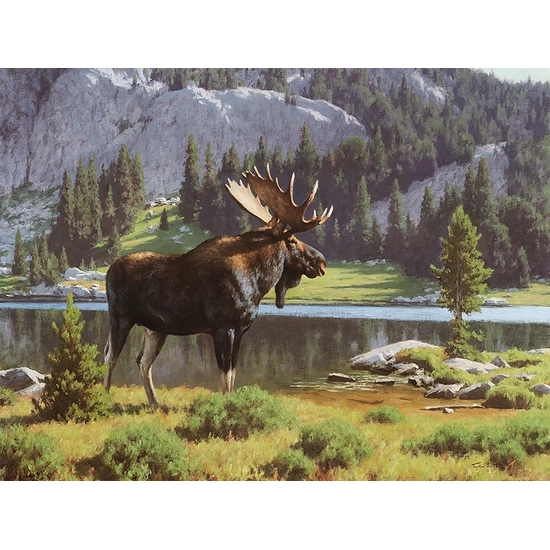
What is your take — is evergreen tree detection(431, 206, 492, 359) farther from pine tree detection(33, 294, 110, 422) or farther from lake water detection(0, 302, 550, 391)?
pine tree detection(33, 294, 110, 422)

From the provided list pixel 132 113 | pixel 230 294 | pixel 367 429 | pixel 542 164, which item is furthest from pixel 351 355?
pixel 132 113

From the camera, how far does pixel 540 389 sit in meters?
6.66

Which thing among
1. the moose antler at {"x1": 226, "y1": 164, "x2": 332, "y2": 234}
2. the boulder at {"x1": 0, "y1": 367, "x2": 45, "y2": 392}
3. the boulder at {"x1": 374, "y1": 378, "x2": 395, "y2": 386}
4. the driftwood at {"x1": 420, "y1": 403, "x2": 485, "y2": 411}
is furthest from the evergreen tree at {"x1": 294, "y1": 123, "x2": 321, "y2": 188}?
the boulder at {"x1": 0, "y1": 367, "x2": 45, "y2": 392}

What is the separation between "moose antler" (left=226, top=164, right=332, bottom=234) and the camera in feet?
21.5

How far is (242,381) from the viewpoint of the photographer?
21.8ft

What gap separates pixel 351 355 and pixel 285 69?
101 inches

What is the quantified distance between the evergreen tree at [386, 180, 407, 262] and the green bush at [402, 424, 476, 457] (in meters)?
1.60

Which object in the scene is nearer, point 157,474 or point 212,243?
point 157,474

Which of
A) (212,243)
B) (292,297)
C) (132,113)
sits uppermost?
(132,113)

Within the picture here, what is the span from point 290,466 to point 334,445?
1.25 feet

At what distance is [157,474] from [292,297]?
1.84 m

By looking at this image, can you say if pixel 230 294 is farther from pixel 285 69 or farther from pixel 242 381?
pixel 285 69

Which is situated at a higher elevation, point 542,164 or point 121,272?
point 542,164

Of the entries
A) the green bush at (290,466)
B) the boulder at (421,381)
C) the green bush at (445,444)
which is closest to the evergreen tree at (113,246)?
the green bush at (290,466)
